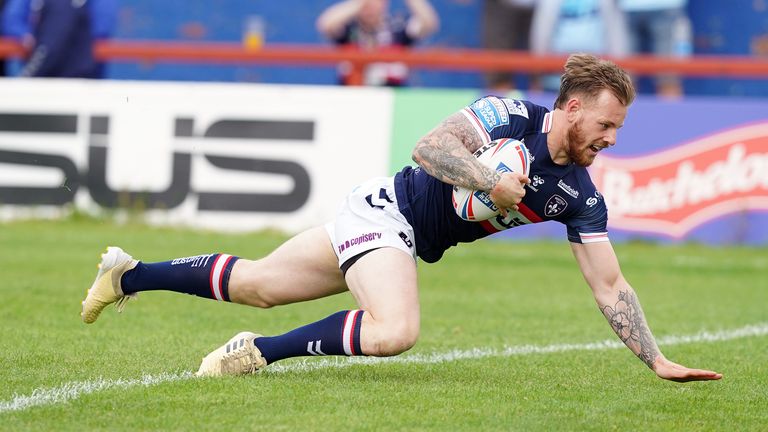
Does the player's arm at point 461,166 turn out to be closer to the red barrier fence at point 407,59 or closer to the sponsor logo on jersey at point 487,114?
the sponsor logo on jersey at point 487,114

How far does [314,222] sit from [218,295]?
6688 mm

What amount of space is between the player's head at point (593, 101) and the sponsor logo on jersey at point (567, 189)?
0.55 ft

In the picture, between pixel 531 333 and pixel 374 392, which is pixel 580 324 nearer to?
pixel 531 333

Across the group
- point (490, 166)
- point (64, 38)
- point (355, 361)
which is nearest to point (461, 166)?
point (490, 166)

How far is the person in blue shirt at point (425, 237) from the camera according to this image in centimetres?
589

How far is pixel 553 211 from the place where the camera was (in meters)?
6.15

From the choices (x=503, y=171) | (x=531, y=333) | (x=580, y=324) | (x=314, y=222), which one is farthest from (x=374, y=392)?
(x=314, y=222)

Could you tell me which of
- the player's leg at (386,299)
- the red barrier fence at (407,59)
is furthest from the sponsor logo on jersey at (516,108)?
the red barrier fence at (407,59)

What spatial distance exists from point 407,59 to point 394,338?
8234mm

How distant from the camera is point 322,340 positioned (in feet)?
19.5

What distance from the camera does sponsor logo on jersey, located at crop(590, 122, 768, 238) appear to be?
12.8 meters

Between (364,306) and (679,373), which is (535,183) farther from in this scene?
(679,373)

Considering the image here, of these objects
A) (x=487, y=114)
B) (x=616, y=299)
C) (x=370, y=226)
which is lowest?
(x=616, y=299)

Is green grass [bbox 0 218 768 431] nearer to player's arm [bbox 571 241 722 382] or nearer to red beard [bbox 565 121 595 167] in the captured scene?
player's arm [bbox 571 241 722 382]
